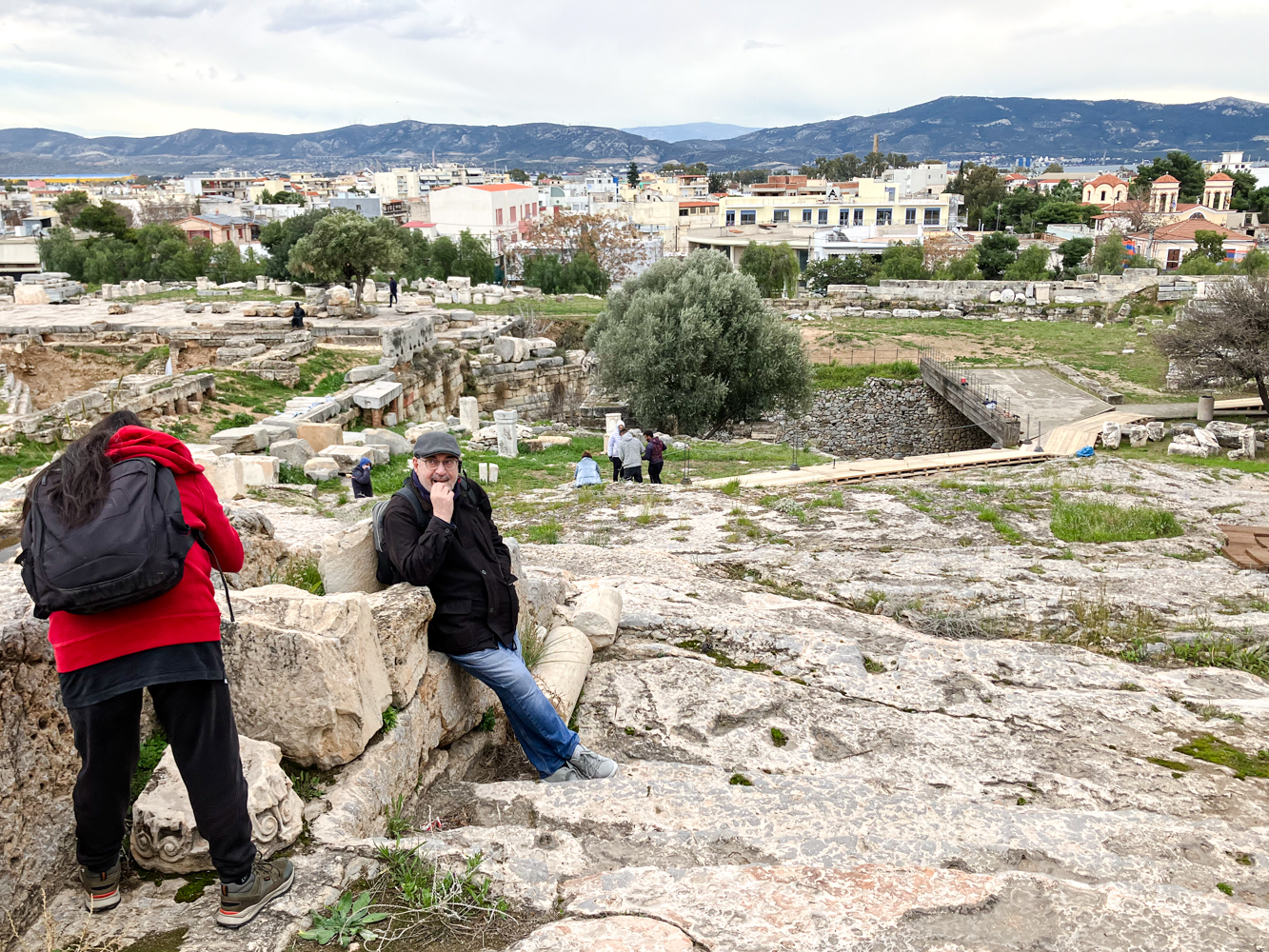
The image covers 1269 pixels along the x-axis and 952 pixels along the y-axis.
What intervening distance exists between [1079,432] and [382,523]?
23084 mm

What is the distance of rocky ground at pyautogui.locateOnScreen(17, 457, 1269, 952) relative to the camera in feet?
10.2

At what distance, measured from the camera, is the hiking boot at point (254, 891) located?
296 cm

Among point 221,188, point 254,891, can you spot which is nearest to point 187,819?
point 254,891

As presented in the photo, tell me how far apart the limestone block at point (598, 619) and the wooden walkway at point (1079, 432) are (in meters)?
17.6

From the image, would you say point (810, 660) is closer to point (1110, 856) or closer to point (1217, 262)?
point (1110, 856)

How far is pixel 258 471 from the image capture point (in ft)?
40.7

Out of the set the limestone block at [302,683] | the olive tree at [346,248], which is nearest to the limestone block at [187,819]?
the limestone block at [302,683]

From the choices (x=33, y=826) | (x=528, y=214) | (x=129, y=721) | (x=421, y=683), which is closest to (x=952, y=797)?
(x=421, y=683)

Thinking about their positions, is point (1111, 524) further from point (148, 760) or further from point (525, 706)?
point (148, 760)

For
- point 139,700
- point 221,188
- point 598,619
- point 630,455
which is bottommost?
point 630,455

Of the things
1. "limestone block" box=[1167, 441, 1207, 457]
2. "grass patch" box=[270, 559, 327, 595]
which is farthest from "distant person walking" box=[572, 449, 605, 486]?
"limestone block" box=[1167, 441, 1207, 457]

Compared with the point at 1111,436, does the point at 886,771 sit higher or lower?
higher

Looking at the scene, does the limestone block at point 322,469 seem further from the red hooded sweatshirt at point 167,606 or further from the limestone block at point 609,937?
the limestone block at point 609,937

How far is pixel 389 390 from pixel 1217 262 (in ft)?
223
